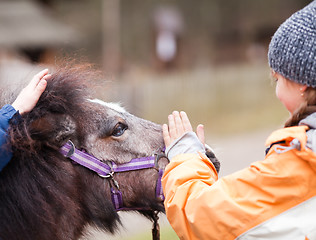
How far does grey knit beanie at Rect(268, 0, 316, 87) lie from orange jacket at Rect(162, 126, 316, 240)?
230 millimetres

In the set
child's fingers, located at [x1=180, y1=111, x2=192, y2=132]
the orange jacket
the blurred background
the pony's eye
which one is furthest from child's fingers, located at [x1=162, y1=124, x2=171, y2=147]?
the blurred background

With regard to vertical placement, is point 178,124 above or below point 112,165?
above

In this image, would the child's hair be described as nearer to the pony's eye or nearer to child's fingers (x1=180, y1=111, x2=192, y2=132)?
child's fingers (x1=180, y1=111, x2=192, y2=132)

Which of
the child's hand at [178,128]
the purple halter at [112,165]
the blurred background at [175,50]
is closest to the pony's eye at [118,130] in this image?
the purple halter at [112,165]

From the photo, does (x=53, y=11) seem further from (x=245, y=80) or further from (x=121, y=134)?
(x=121, y=134)

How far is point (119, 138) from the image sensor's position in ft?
8.55

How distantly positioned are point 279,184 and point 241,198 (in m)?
0.16

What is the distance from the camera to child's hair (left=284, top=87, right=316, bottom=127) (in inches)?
75.2

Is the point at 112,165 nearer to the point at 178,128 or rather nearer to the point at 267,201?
the point at 178,128

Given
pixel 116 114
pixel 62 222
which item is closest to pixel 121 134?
pixel 116 114

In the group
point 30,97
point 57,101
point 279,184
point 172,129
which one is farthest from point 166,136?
point 279,184

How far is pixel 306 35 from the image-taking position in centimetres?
185

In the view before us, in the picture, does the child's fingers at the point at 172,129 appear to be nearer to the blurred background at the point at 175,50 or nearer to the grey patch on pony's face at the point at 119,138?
the grey patch on pony's face at the point at 119,138

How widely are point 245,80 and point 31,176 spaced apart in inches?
555
